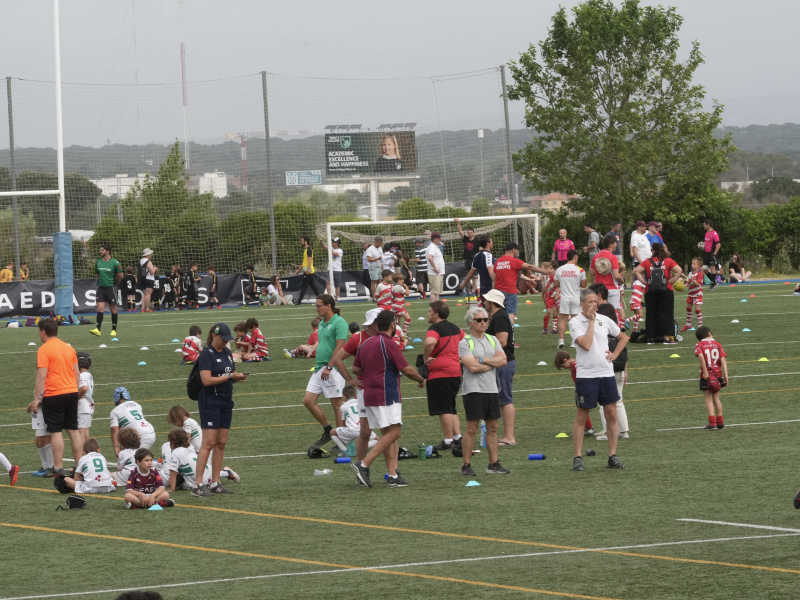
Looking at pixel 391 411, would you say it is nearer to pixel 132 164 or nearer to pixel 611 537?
pixel 611 537

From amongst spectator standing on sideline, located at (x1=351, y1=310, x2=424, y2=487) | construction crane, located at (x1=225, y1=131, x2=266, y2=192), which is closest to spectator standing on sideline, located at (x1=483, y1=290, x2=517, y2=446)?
spectator standing on sideline, located at (x1=351, y1=310, x2=424, y2=487)

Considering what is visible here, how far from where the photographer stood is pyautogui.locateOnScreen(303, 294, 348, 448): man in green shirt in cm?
1250

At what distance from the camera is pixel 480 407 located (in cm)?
1078

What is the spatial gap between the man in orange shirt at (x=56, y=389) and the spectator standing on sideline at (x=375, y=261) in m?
20.6

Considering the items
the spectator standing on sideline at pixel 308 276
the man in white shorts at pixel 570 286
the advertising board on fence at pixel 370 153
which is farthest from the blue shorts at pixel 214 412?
the advertising board on fence at pixel 370 153

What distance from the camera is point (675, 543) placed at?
781cm

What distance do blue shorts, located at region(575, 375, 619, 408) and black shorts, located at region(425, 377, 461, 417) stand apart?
148 cm

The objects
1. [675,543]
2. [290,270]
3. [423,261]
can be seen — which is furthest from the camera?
[290,270]

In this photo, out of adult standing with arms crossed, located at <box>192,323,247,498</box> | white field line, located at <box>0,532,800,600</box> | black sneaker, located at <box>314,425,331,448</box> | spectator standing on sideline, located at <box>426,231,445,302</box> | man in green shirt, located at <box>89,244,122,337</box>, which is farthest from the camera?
spectator standing on sideline, located at <box>426,231,445,302</box>

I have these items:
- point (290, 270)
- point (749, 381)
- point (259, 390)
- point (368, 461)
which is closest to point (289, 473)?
point (368, 461)

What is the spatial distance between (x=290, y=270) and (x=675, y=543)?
30960mm

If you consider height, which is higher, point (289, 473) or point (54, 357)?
point (54, 357)

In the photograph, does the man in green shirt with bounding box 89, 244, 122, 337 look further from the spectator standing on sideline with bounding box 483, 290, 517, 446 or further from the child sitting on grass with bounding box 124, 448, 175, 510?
the child sitting on grass with bounding box 124, 448, 175, 510

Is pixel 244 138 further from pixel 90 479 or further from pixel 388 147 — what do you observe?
pixel 90 479
